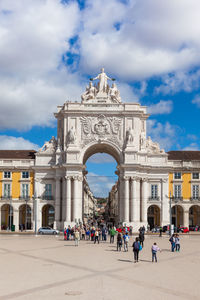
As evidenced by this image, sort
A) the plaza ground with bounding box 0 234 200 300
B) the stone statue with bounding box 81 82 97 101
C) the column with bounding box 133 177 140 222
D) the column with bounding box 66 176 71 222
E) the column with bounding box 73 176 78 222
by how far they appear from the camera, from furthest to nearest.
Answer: the stone statue with bounding box 81 82 97 101 < the column with bounding box 133 177 140 222 < the column with bounding box 73 176 78 222 < the column with bounding box 66 176 71 222 < the plaza ground with bounding box 0 234 200 300

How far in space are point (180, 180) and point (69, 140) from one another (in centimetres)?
2097

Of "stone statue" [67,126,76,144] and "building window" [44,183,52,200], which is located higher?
"stone statue" [67,126,76,144]

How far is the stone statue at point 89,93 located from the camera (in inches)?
2554

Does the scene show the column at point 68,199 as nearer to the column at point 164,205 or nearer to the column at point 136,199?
the column at point 136,199

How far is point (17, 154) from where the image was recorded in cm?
7000

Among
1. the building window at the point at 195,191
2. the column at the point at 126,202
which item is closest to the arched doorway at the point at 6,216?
the column at the point at 126,202

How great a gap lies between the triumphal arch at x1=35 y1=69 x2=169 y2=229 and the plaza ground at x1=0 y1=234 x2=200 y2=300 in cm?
3313

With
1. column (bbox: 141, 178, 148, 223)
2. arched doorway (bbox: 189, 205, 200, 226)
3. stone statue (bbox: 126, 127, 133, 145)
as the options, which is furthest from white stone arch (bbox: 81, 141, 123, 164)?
arched doorway (bbox: 189, 205, 200, 226)

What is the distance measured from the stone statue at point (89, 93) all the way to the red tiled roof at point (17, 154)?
14680mm

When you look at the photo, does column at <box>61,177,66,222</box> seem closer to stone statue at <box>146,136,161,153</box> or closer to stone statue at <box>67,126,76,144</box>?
stone statue at <box>67,126,76,144</box>

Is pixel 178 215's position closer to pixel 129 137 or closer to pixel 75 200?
pixel 129 137

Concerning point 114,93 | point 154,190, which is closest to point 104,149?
point 114,93

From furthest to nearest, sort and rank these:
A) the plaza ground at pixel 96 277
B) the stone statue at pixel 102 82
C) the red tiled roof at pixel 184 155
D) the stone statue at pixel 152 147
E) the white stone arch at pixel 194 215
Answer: the white stone arch at pixel 194 215 → the red tiled roof at pixel 184 155 → the stone statue at pixel 102 82 → the stone statue at pixel 152 147 → the plaza ground at pixel 96 277

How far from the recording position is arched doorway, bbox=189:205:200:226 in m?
69.1
